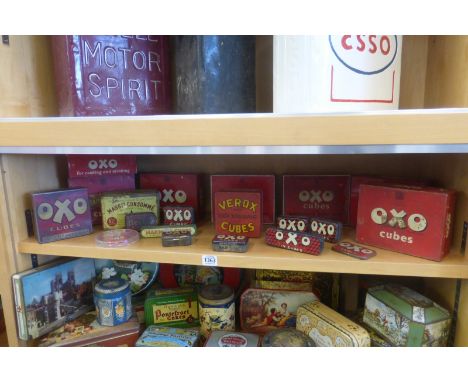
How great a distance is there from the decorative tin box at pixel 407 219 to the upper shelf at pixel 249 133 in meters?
0.12

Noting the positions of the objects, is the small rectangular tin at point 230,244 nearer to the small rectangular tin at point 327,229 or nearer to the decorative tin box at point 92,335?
the small rectangular tin at point 327,229

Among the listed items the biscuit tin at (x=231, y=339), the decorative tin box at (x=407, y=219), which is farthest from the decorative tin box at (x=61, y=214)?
the decorative tin box at (x=407, y=219)

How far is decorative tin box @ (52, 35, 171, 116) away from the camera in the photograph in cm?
67

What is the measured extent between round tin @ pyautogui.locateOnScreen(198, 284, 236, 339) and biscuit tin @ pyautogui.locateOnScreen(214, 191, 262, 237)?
0.16 m

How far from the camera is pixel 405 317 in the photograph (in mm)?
623

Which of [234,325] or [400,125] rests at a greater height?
[400,125]

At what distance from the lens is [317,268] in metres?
0.63

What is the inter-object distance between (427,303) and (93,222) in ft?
2.59

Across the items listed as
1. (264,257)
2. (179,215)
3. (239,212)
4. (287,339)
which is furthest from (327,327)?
(179,215)

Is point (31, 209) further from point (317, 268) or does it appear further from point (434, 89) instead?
point (434, 89)

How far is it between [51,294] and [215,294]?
39 cm

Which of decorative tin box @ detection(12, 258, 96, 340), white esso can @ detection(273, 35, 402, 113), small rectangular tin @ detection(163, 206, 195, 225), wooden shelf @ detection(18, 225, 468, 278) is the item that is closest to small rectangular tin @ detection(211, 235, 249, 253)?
wooden shelf @ detection(18, 225, 468, 278)

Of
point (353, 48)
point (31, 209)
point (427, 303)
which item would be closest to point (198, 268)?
point (31, 209)

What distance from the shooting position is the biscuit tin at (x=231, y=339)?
28.1 inches
